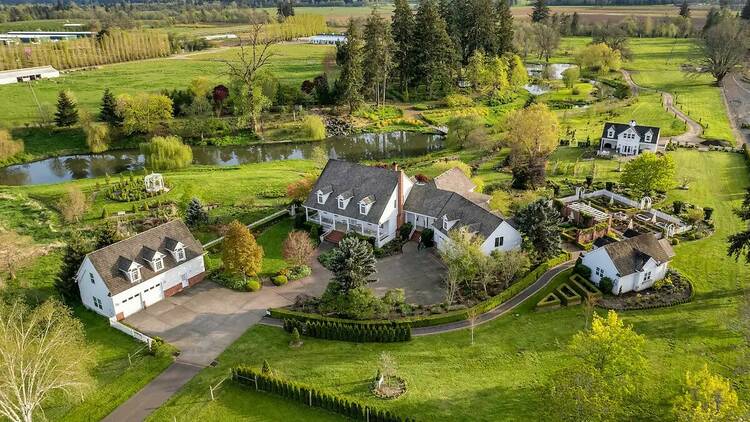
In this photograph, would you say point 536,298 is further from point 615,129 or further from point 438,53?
point 438,53

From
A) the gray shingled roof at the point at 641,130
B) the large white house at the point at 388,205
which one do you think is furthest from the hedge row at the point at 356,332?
the gray shingled roof at the point at 641,130

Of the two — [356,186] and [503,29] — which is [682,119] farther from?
[356,186]

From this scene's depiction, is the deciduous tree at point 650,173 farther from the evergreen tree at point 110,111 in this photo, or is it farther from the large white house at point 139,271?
the evergreen tree at point 110,111

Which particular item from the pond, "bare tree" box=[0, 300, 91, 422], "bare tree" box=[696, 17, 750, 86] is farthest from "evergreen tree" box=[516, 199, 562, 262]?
"bare tree" box=[696, 17, 750, 86]

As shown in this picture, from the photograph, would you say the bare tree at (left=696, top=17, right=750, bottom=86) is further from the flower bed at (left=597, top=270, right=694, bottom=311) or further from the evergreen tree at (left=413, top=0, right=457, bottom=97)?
the flower bed at (left=597, top=270, right=694, bottom=311)

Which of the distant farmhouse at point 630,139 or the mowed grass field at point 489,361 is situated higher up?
the distant farmhouse at point 630,139

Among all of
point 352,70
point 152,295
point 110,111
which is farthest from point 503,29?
point 152,295

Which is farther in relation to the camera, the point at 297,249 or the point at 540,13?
the point at 540,13
